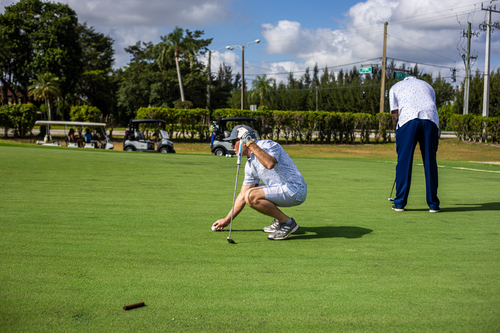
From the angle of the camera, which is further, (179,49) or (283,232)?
(179,49)

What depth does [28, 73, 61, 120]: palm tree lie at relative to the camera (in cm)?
4878

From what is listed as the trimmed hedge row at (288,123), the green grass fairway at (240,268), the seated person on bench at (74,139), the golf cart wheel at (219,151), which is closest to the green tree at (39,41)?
the trimmed hedge row at (288,123)

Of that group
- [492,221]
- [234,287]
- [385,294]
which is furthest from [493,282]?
[492,221]

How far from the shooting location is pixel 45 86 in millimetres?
49875

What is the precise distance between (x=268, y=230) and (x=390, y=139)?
131ft

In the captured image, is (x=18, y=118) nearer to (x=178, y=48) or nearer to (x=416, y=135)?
(x=178, y=48)

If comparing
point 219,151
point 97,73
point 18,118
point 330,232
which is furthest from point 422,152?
point 97,73

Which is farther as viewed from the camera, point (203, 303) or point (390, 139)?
point (390, 139)

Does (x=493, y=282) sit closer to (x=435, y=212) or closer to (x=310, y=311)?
(x=310, y=311)

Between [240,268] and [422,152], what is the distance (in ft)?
13.6

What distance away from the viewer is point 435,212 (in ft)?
21.7

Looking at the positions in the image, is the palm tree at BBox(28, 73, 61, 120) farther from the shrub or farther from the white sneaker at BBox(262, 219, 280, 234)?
the white sneaker at BBox(262, 219, 280, 234)

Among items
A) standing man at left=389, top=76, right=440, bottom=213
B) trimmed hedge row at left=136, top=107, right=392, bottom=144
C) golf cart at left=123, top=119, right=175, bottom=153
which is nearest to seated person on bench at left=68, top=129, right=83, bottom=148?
golf cart at left=123, top=119, right=175, bottom=153

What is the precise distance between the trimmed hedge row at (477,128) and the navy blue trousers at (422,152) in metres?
33.6
